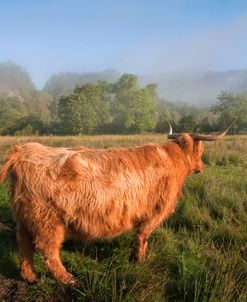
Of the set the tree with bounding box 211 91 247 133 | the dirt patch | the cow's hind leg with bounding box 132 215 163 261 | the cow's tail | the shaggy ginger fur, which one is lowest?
the tree with bounding box 211 91 247 133

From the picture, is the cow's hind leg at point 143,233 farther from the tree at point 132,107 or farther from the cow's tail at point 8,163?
the tree at point 132,107

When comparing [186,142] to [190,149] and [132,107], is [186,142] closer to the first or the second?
[190,149]

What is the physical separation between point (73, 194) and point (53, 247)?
558mm

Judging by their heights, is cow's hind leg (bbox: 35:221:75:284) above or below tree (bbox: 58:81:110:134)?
above

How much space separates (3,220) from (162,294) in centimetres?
303

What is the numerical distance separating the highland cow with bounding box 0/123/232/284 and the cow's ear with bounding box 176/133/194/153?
69cm

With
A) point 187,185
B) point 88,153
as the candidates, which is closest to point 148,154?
point 88,153

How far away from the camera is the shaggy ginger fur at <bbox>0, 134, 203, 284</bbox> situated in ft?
11.1

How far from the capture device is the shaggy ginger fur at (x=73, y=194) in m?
3.39

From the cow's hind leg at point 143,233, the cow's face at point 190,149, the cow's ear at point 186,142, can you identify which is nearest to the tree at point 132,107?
the cow's face at point 190,149

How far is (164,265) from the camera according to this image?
150 inches

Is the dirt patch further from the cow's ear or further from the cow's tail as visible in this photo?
the cow's ear

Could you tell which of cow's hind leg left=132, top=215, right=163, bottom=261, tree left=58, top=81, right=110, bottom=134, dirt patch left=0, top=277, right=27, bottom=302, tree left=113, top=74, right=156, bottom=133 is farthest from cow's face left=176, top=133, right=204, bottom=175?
tree left=113, top=74, right=156, bottom=133

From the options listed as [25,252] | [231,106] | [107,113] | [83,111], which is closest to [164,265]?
[25,252]
